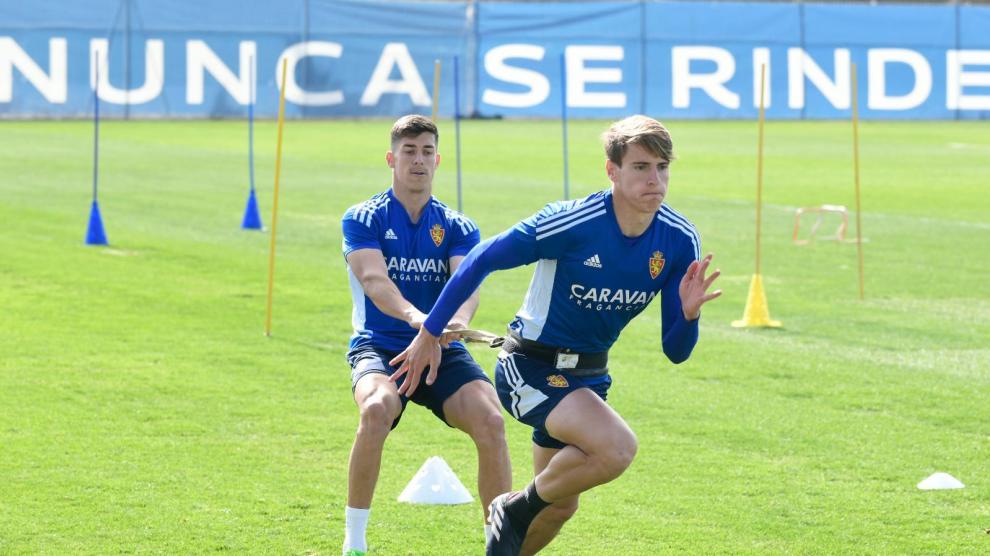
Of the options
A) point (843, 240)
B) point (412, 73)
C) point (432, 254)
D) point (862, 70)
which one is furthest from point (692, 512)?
point (862, 70)

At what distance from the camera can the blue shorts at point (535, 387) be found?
7.04 m

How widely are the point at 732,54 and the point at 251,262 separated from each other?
1346 inches

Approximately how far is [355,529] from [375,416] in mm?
526

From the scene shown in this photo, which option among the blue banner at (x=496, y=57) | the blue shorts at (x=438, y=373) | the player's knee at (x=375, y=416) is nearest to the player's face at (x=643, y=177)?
the blue shorts at (x=438, y=373)

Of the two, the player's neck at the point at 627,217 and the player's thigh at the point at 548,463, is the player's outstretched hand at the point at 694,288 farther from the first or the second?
the player's thigh at the point at 548,463

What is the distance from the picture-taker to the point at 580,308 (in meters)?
7.03

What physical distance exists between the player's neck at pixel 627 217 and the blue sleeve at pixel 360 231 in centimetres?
149

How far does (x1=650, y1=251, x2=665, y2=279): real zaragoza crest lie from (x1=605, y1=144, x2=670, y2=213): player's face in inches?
9.5

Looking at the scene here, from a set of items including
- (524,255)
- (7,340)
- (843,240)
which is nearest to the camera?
(524,255)

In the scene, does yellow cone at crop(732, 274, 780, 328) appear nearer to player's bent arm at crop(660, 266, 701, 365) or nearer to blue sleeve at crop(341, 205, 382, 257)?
blue sleeve at crop(341, 205, 382, 257)

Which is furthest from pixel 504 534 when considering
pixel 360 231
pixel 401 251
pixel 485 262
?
pixel 360 231

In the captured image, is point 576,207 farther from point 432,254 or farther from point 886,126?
point 886,126

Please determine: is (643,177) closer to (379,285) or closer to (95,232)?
(379,285)

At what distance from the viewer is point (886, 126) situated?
50031 millimetres
